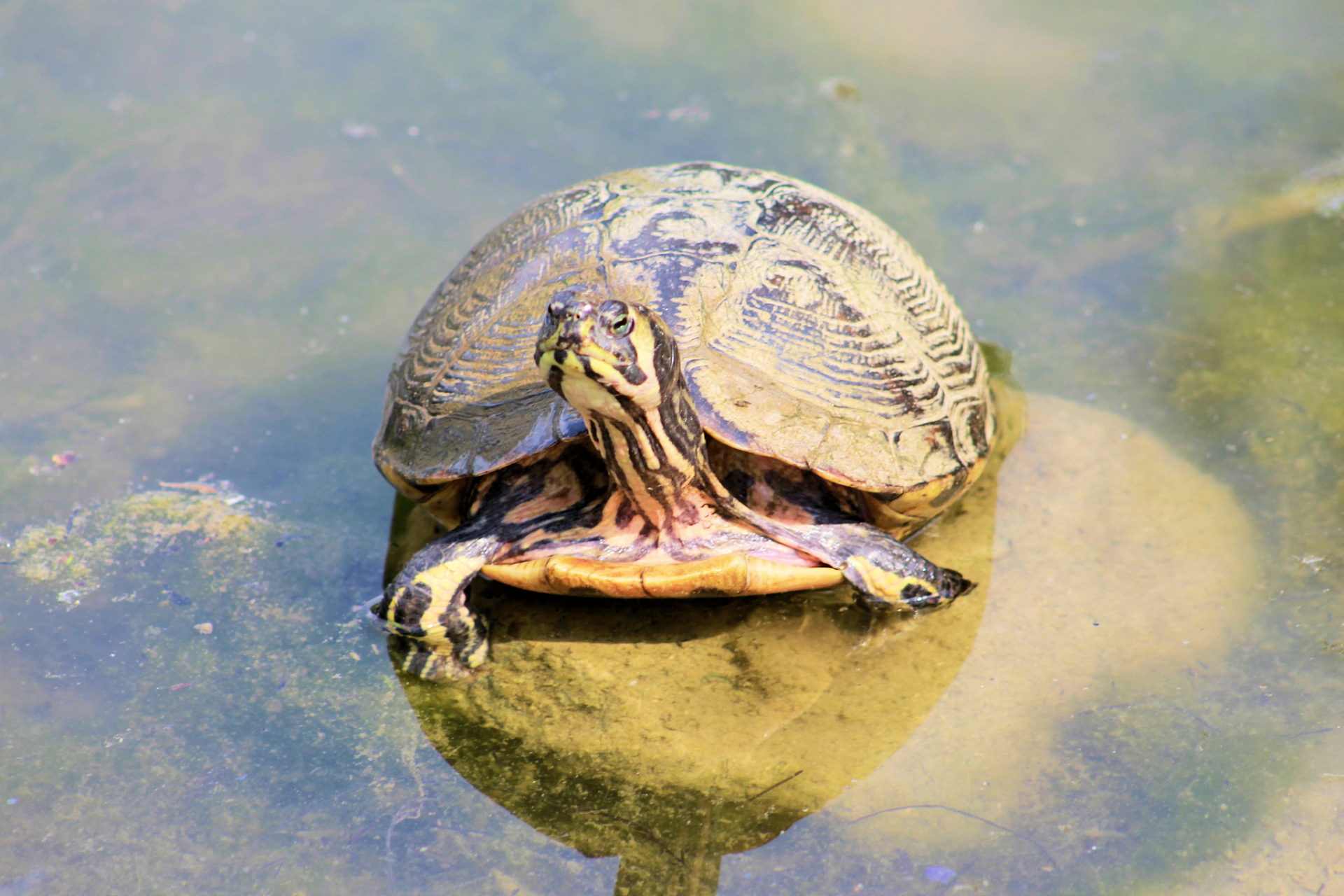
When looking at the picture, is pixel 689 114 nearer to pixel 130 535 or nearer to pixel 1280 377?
pixel 1280 377

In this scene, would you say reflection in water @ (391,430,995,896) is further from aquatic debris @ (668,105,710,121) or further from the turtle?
aquatic debris @ (668,105,710,121)

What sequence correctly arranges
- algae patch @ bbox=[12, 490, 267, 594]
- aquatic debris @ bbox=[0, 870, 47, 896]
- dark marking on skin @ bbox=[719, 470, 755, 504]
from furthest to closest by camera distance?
algae patch @ bbox=[12, 490, 267, 594] < dark marking on skin @ bbox=[719, 470, 755, 504] < aquatic debris @ bbox=[0, 870, 47, 896]

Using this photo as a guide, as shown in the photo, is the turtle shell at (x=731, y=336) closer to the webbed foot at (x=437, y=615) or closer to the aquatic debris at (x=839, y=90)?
the webbed foot at (x=437, y=615)

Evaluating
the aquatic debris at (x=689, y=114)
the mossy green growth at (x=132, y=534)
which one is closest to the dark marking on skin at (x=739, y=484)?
the mossy green growth at (x=132, y=534)

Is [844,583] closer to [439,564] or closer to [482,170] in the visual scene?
[439,564]

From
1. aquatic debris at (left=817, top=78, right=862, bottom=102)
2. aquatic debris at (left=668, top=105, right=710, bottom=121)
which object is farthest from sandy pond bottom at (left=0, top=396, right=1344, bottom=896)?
aquatic debris at (left=817, top=78, right=862, bottom=102)

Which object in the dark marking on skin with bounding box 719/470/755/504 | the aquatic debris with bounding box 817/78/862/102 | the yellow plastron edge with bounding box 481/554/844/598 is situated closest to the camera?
the yellow plastron edge with bounding box 481/554/844/598

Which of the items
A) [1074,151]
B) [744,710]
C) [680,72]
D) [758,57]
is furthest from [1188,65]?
[744,710]
